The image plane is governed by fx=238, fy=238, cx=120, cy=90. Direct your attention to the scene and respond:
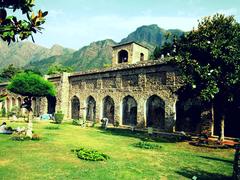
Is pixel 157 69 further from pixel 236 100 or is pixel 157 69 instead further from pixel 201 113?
pixel 236 100

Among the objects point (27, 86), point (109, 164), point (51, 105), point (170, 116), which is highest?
point (27, 86)

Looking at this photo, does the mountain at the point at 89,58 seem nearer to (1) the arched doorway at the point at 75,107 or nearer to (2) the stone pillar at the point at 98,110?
(1) the arched doorway at the point at 75,107

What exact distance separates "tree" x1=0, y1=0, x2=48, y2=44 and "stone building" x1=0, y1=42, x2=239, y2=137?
15.4 metres

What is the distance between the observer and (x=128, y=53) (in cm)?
3238

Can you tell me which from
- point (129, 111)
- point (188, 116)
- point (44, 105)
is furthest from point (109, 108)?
point (44, 105)

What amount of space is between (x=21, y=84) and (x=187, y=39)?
40.2 ft

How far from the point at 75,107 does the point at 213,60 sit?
72.2 feet

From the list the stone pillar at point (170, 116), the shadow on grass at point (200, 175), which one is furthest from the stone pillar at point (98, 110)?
the shadow on grass at point (200, 175)

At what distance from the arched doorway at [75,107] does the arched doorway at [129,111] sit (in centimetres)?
804

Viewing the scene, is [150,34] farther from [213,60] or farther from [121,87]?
[213,60]

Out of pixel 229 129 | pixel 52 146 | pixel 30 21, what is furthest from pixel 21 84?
pixel 229 129

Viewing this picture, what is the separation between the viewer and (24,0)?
119 inches

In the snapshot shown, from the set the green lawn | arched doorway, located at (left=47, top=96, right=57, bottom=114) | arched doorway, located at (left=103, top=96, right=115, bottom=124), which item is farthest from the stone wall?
the green lawn

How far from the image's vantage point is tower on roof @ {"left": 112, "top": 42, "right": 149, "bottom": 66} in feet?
105
